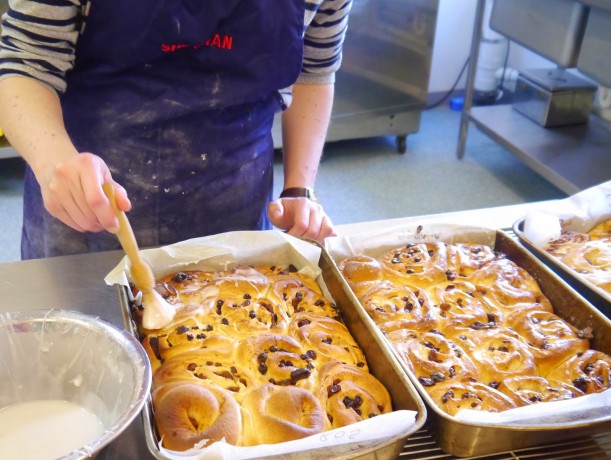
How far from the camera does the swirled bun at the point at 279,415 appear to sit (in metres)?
0.81

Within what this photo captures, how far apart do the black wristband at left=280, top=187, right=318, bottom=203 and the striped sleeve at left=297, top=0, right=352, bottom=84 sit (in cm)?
27

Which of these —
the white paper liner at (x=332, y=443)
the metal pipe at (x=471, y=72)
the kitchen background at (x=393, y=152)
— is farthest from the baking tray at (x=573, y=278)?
the metal pipe at (x=471, y=72)

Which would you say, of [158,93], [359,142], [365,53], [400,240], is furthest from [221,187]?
[359,142]

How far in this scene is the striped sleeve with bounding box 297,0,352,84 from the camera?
52.6 inches

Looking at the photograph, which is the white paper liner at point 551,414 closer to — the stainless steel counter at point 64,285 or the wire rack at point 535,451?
the wire rack at point 535,451

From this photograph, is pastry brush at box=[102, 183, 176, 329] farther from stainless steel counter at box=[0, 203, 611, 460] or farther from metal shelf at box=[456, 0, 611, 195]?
metal shelf at box=[456, 0, 611, 195]

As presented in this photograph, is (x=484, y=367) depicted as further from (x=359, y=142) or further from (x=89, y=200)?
(x=359, y=142)

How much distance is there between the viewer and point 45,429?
0.82 meters

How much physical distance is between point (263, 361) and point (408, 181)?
2736 millimetres

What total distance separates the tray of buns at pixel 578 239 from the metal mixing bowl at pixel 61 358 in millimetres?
793

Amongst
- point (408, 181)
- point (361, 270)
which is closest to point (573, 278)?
point (361, 270)

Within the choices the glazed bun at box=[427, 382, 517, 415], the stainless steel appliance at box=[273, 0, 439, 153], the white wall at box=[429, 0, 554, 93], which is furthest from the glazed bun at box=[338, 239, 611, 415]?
the white wall at box=[429, 0, 554, 93]

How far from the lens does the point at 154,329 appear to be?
→ 986mm

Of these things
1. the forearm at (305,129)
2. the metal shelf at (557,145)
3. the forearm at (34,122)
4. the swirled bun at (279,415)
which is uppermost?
the forearm at (34,122)
